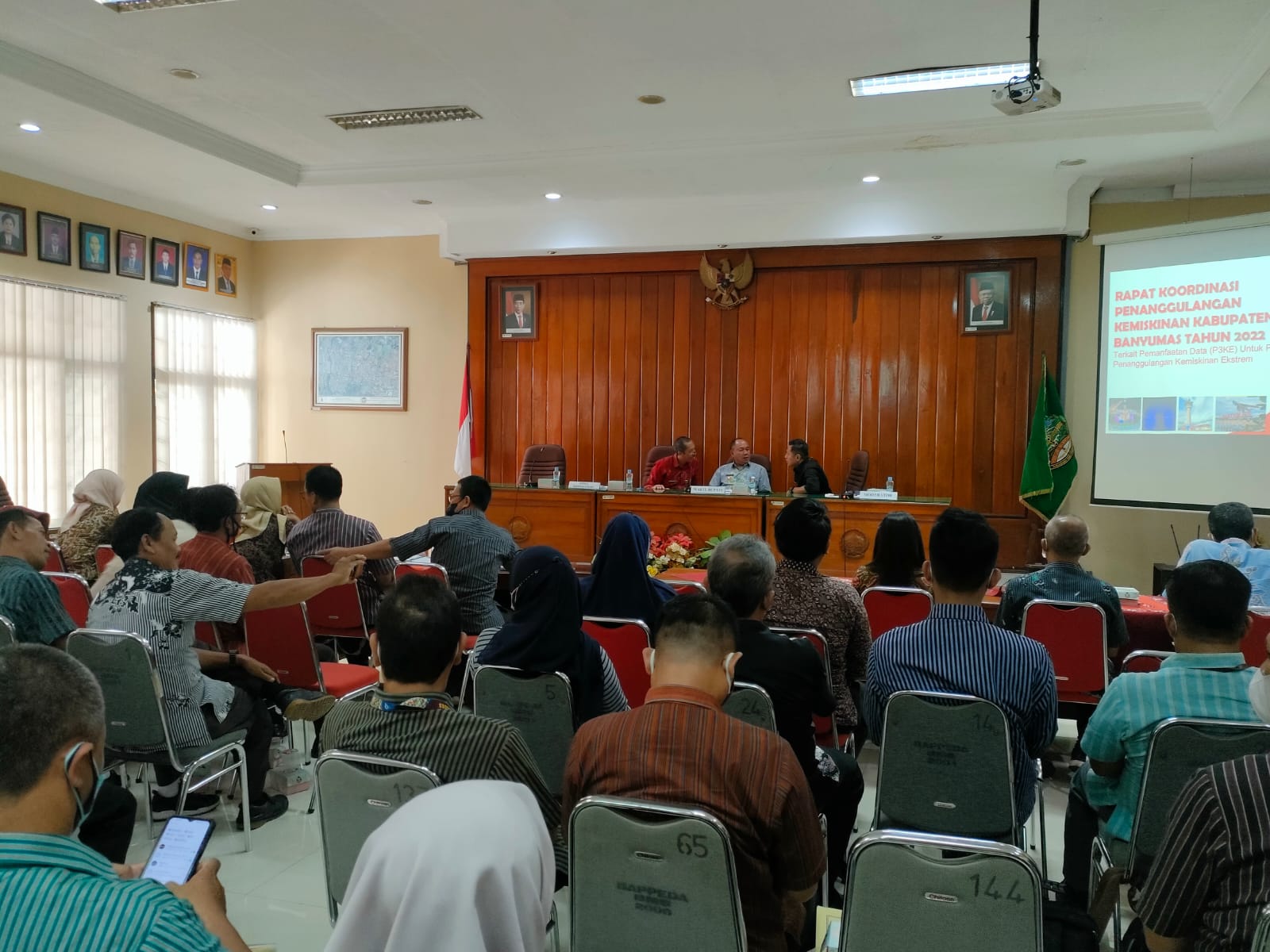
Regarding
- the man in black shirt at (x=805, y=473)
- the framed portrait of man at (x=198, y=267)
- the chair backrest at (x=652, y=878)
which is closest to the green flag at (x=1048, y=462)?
the man in black shirt at (x=805, y=473)

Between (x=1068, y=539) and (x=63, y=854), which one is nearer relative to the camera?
(x=63, y=854)

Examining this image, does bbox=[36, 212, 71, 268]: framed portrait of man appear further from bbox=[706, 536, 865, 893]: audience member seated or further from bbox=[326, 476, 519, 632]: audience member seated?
bbox=[706, 536, 865, 893]: audience member seated

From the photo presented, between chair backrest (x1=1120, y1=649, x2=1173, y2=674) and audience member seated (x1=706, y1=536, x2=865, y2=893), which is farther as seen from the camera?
chair backrest (x1=1120, y1=649, x2=1173, y2=674)

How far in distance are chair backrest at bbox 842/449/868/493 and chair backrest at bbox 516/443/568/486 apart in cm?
280

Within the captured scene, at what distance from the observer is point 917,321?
9008mm

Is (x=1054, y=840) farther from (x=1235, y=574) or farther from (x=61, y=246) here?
(x=61, y=246)

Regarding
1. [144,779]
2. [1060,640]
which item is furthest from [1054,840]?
[144,779]

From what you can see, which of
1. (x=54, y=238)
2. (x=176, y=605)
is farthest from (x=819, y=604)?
(x=54, y=238)

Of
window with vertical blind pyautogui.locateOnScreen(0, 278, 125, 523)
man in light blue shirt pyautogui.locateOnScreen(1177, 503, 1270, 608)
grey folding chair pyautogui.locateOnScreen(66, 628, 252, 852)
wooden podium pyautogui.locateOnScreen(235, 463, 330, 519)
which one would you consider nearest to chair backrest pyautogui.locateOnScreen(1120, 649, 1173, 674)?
man in light blue shirt pyautogui.locateOnScreen(1177, 503, 1270, 608)

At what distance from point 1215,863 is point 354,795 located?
156 centimetres

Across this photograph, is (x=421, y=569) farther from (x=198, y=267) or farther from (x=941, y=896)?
(x=198, y=267)

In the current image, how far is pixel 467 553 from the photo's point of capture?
434 cm

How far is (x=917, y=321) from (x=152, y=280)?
7862mm

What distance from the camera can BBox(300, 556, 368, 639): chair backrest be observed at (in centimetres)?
427
